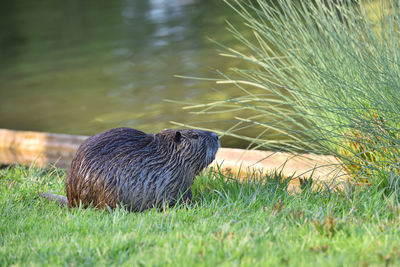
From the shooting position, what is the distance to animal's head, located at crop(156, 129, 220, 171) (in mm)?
3598

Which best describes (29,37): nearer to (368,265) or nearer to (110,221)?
(110,221)

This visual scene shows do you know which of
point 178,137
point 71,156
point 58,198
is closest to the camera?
point 178,137

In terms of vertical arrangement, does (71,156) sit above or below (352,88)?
below

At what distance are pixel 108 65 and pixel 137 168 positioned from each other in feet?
20.8

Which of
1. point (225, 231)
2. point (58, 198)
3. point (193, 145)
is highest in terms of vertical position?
point (193, 145)

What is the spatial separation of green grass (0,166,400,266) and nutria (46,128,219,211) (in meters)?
0.10

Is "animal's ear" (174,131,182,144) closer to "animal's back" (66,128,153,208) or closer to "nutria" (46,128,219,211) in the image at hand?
"nutria" (46,128,219,211)

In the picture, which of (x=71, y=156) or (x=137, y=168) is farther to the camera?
(x=71, y=156)

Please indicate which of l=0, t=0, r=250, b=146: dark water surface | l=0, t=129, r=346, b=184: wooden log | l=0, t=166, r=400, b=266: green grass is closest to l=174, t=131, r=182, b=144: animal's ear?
l=0, t=166, r=400, b=266: green grass

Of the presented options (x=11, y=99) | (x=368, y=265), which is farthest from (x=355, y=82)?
(x=11, y=99)

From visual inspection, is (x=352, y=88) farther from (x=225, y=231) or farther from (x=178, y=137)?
(x=225, y=231)

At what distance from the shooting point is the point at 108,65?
9.59 meters

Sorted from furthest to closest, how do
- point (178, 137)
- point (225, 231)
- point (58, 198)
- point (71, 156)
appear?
point (71, 156), point (58, 198), point (178, 137), point (225, 231)

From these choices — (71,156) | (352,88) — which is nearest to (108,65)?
(71,156)
